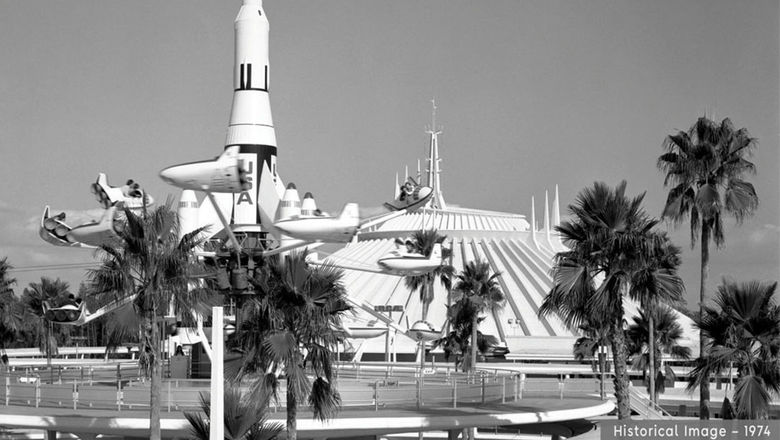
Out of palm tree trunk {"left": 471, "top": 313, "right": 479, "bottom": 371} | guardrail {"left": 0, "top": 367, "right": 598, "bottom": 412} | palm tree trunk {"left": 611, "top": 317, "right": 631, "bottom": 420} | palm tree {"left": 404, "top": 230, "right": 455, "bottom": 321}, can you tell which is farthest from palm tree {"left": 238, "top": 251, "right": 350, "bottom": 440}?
palm tree {"left": 404, "top": 230, "right": 455, "bottom": 321}

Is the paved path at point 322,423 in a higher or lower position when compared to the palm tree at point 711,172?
lower

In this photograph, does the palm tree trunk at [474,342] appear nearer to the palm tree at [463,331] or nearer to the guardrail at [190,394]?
the palm tree at [463,331]

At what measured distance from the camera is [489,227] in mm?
112875

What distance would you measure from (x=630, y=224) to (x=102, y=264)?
12539 millimetres

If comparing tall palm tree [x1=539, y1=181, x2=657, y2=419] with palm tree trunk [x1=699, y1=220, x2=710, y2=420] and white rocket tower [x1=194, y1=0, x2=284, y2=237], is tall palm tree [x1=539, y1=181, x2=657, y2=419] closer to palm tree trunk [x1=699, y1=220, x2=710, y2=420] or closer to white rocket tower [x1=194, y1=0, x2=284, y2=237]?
palm tree trunk [x1=699, y1=220, x2=710, y2=420]

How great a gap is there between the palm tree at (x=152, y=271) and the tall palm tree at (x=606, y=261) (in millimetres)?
9008

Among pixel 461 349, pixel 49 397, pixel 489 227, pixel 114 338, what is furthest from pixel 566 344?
pixel 114 338

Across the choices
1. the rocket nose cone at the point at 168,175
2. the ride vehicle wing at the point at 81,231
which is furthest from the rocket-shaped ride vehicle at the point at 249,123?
the rocket nose cone at the point at 168,175

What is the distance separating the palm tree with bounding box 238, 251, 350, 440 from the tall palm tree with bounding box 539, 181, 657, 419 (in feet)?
22.3

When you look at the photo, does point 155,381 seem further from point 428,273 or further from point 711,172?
point 428,273

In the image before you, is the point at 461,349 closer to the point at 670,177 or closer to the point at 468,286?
the point at 468,286

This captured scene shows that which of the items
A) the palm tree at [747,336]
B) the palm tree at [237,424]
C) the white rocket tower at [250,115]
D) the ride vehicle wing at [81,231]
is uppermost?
the white rocket tower at [250,115]

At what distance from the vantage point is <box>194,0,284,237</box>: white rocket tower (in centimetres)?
4094

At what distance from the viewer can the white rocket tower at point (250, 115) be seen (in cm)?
4094
